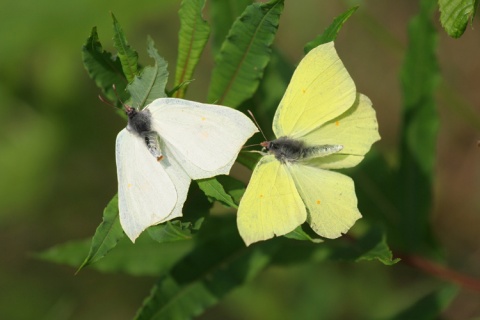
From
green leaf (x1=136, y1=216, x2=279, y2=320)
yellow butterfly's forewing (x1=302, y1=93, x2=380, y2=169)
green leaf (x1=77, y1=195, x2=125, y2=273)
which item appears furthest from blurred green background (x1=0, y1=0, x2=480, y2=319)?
green leaf (x1=77, y1=195, x2=125, y2=273)

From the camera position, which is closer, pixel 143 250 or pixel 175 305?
pixel 175 305

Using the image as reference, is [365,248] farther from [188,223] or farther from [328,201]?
[188,223]

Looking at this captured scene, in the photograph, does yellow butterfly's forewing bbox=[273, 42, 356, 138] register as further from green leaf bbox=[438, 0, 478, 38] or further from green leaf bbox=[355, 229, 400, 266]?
green leaf bbox=[355, 229, 400, 266]

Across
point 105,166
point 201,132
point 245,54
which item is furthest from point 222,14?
point 105,166

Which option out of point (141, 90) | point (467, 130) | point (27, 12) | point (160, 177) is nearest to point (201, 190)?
point (160, 177)

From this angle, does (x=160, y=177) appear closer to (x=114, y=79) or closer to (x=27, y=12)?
(x=114, y=79)

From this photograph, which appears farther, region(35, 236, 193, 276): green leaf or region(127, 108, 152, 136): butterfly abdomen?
region(35, 236, 193, 276): green leaf

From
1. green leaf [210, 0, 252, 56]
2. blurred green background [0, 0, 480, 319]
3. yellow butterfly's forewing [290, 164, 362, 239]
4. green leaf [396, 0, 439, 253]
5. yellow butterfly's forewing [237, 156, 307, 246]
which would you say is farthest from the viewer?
blurred green background [0, 0, 480, 319]
